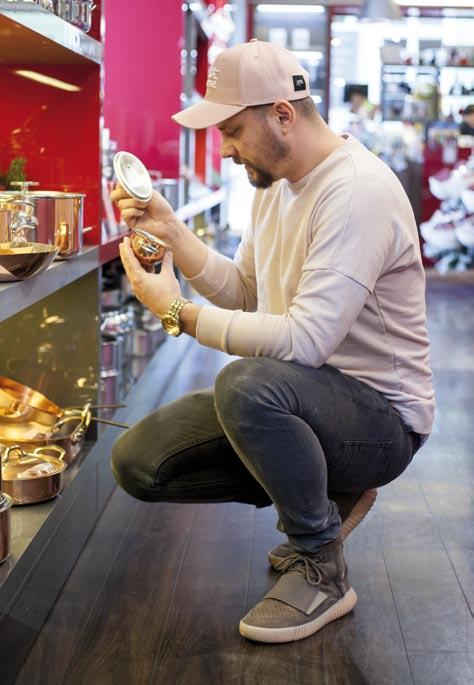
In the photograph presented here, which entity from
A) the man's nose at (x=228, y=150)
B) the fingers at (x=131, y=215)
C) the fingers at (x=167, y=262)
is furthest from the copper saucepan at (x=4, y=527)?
the man's nose at (x=228, y=150)

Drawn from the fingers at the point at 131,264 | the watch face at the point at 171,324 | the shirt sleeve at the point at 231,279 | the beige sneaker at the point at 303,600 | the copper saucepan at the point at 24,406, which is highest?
the fingers at the point at 131,264

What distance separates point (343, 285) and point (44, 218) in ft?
2.15

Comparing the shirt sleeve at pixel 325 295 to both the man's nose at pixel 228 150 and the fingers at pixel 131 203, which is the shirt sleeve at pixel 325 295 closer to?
the man's nose at pixel 228 150

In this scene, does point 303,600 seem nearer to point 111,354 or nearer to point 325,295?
point 325,295

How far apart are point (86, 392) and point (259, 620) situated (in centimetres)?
97

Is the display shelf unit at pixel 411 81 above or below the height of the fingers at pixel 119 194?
above

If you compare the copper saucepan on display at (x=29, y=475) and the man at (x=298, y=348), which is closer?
the man at (x=298, y=348)

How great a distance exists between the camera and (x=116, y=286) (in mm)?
4293

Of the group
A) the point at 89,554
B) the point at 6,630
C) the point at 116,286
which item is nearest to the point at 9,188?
the point at 89,554

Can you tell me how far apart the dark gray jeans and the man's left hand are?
7.8 inches

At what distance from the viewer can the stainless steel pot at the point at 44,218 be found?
206 cm

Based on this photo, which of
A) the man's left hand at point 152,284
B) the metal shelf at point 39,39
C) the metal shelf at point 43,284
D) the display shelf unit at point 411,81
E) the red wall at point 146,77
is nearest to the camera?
the metal shelf at point 43,284

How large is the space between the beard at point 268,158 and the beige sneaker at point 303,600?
2.62ft

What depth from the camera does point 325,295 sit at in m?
2.14
